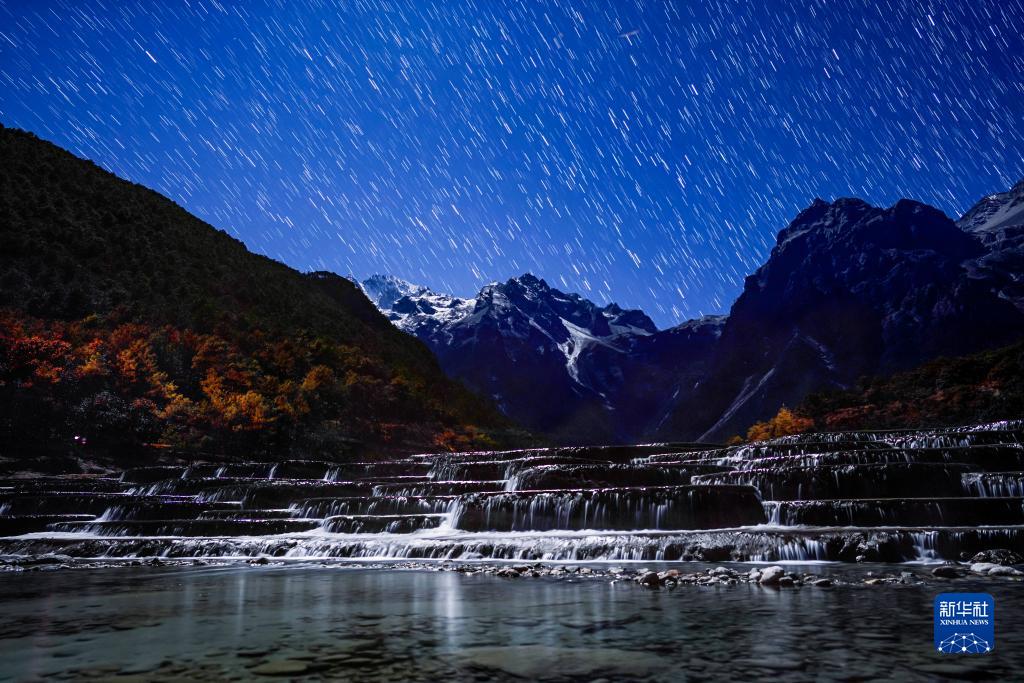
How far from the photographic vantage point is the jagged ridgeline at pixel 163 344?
37688mm

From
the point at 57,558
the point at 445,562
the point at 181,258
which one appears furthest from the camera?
the point at 181,258

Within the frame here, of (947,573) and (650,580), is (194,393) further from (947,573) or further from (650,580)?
(947,573)

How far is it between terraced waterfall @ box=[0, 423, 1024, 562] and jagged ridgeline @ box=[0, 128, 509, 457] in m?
12.6

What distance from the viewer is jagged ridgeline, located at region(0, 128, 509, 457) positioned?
3769 cm

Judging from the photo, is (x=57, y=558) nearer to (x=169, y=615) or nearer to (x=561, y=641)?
(x=169, y=615)

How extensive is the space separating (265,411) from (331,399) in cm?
1173

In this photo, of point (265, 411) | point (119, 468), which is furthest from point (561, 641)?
point (265, 411)

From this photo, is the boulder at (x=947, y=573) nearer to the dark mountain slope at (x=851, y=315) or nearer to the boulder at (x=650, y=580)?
the boulder at (x=650, y=580)

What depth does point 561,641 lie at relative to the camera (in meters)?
5.16

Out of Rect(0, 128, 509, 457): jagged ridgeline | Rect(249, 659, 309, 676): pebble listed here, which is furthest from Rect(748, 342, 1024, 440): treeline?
Rect(249, 659, 309, 676): pebble

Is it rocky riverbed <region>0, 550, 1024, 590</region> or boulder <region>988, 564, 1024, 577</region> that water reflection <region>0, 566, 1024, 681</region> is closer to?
rocky riverbed <region>0, 550, 1024, 590</region>

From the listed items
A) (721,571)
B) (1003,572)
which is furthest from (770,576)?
(1003,572)

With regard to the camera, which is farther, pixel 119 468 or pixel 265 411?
pixel 265 411

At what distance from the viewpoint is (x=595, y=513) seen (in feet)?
55.6
